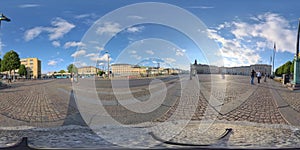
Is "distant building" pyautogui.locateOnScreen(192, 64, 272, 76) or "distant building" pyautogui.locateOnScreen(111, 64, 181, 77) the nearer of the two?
"distant building" pyautogui.locateOnScreen(111, 64, 181, 77)

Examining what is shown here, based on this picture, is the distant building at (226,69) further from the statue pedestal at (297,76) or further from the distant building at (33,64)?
the distant building at (33,64)

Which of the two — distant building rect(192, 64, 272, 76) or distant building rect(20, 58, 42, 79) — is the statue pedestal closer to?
distant building rect(192, 64, 272, 76)

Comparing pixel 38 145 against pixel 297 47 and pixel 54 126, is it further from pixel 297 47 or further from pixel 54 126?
pixel 297 47

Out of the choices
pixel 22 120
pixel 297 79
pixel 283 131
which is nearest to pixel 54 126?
pixel 22 120

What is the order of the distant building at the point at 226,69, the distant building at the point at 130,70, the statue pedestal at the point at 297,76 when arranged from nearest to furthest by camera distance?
1. the distant building at the point at 130,70
2. the distant building at the point at 226,69
3. the statue pedestal at the point at 297,76

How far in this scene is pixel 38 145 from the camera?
3688mm

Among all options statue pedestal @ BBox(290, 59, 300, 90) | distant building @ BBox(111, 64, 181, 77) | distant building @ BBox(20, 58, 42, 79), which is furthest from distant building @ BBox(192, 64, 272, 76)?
distant building @ BBox(20, 58, 42, 79)

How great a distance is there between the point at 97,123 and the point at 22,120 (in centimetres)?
213

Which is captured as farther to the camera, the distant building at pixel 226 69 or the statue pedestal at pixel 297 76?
the statue pedestal at pixel 297 76

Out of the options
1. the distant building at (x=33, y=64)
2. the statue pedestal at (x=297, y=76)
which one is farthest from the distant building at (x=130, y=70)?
the statue pedestal at (x=297, y=76)


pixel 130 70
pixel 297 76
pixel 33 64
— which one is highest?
pixel 33 64

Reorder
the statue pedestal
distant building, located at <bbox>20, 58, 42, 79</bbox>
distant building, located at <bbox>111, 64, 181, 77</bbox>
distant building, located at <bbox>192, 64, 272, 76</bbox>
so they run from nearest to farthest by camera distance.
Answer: distant building, located at <bbox>111, 64, 181, 77</bbox>
distant building, located at <bbox>192, 64, 272, 76</bbox>
distant building, located at <bbox>20, 58, 42, 79</bbox>
the statue pedestal

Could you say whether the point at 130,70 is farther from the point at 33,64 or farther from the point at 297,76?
the point at 297,76

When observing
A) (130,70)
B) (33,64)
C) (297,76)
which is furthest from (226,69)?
(33,64)
